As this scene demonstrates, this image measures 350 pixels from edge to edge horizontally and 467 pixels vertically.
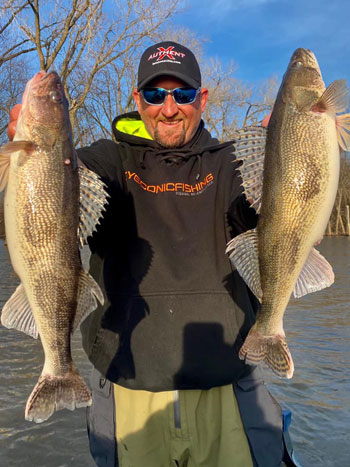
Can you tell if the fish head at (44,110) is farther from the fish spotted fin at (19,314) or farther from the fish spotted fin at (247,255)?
the fish spotted fin at (247,255)

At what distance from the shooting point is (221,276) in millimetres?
3012

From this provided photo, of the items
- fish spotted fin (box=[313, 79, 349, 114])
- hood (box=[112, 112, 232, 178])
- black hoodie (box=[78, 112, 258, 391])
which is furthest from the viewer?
hood (box=[112, 112, 232, 178])

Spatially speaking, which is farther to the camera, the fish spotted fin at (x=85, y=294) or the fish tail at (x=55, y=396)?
the fish spotted fin at (x=85, y=294)

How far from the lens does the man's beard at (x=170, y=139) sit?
11.1 ft

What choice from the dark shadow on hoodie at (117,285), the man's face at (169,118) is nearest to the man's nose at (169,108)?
the man's face at (169,118)

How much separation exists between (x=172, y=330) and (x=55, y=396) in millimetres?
835

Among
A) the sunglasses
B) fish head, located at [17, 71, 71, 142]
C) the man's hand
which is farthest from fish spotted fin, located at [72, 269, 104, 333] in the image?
the sunglasses

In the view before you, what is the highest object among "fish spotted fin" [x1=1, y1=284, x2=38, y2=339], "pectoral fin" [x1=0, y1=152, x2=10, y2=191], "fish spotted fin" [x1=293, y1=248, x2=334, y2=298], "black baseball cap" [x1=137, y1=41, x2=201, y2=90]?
"black baseball cap" [x1=137, y1=41, x2=201, y2=90]

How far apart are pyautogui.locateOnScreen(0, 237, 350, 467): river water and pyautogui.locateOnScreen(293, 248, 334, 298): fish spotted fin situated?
1934mm

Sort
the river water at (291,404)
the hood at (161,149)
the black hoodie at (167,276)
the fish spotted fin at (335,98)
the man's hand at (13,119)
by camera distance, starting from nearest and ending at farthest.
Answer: the fish spotted fin at (335,98) < the man's hand at (13,119) < the black hoodie at (167,276) < the hood at (161,149) < the river water at (291,404)

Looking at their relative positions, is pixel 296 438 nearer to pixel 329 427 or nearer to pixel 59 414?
pixel 329 427

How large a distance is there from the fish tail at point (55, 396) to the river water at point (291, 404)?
1535mm

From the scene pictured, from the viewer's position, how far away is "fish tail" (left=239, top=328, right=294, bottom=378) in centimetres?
254

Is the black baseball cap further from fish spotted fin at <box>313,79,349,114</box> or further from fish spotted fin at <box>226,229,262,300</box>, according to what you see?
fish spotted fin at <box>226,229,262,300</box>
